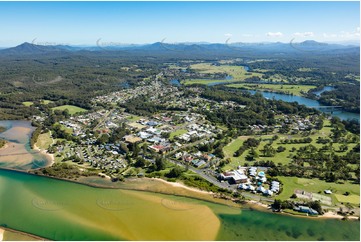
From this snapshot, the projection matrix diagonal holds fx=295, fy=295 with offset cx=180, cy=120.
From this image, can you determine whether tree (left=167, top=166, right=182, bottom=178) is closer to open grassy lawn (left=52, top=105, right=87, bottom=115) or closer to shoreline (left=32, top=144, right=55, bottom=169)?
shoreline (left=32, top=144, right=55, bottom=169)

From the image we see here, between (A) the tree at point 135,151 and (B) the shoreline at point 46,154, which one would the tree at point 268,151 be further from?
(B) the shoreline at point 46,154

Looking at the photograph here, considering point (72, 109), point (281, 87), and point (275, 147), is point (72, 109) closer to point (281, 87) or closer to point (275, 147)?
point (275, 147)

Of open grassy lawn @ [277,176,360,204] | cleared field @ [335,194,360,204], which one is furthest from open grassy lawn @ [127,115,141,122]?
cleared field @ [335,194,360,204]

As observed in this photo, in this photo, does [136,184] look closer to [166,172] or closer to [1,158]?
[166,172]

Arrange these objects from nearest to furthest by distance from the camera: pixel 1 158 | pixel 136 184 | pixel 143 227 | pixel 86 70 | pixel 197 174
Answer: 1. pixel 143 227
2. pixel 136 184
3. pixel 197 174
4. pixel 1 158
5. pixel 86 70

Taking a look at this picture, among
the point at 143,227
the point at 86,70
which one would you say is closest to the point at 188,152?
the point at 143,227

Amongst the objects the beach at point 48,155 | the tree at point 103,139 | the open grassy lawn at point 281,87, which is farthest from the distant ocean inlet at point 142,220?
the open grassy lawn at point 281,87
